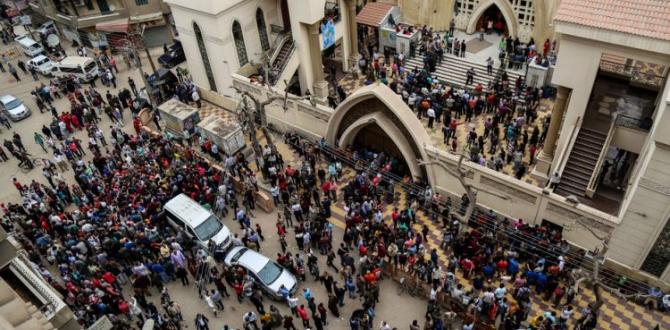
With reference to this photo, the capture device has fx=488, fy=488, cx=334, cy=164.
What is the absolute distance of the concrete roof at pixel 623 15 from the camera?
761 inches

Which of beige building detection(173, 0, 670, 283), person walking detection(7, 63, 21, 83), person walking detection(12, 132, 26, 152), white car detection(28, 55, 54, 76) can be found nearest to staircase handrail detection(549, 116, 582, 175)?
beige building detection(173, 0, 670, 283)

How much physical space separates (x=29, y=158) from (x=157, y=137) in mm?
9426

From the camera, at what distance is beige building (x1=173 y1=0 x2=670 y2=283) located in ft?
64.5

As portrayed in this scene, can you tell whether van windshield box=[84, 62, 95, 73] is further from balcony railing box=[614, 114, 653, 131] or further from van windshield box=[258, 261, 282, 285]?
balcony railing box=[614, 114, 653, 131]

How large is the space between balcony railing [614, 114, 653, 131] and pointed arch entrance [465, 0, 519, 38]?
1319 cm

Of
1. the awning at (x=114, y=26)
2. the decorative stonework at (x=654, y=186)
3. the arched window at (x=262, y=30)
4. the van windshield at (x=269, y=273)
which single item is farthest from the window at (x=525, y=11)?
the awning at (x=114, y=26)

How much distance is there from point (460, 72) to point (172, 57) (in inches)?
920

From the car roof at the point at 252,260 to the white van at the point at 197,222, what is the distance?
1553mm

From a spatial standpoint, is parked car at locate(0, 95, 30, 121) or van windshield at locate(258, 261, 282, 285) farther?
parked car at locate(0, 95, 30, 121)

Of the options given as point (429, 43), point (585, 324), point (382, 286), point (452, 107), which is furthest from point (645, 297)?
point (429, 43)

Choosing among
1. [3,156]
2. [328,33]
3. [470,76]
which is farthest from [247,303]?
[3,156]

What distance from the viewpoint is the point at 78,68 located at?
132 ft

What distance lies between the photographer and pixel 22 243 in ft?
82.3

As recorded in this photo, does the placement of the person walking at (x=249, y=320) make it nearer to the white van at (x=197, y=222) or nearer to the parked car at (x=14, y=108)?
the white van at (x=197, y=222)
